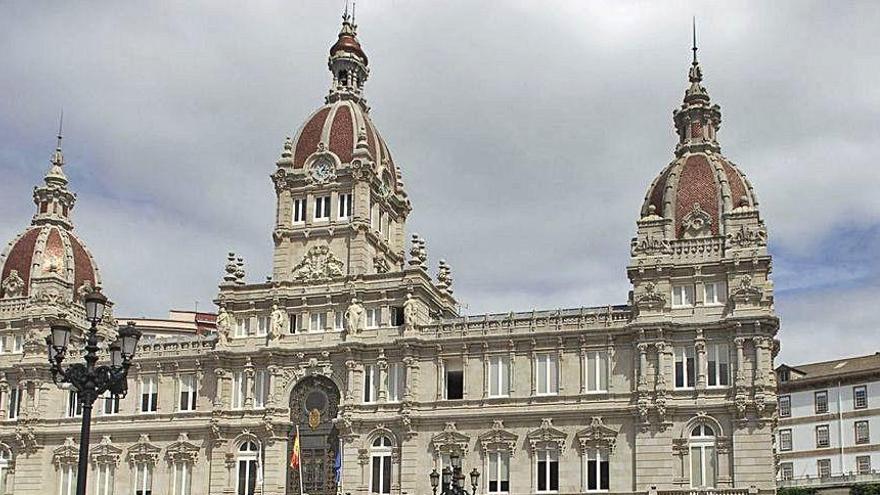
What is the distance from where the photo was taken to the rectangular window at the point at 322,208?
264 feet

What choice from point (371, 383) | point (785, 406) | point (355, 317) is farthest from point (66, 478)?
point (785, 406)

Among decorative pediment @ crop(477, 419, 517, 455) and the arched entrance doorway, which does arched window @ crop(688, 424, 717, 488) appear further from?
the arched entrance doorway

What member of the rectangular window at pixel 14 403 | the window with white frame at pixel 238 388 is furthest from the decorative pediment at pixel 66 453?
the window with white frame at pixel 238 388

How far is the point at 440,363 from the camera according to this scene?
7381cm

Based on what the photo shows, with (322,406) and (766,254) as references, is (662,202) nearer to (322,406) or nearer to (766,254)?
(766,254)

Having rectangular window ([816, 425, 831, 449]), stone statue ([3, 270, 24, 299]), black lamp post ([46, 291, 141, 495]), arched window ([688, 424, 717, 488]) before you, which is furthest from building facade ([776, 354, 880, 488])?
black lamp post ([46, 291, 141, 495])

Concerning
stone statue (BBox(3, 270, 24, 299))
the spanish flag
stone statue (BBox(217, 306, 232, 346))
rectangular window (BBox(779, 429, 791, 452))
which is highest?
stone statue (BBox(3, 270, 24, 299))

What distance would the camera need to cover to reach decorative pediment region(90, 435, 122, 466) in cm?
8019

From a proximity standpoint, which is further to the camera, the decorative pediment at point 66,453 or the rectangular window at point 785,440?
the rectangular window at point 785,440

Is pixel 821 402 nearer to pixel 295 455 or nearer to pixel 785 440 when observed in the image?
pixel 785 440

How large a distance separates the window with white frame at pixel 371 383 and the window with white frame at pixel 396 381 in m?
0.87

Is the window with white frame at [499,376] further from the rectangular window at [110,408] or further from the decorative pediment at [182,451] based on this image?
the rectangular window at [110,408]

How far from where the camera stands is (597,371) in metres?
70.1

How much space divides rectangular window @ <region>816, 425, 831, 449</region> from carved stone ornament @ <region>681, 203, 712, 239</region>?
1599 inches
